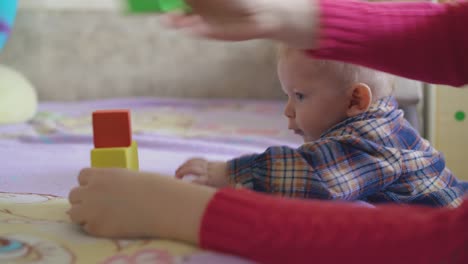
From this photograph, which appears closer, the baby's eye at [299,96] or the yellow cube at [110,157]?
the yellow cube at [110,157]

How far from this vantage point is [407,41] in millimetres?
742

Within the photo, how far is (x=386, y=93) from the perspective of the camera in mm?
901

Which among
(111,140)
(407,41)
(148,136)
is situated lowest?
(148,136)

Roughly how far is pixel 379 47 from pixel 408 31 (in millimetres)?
41

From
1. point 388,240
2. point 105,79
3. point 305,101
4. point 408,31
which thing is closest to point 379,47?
point 408,31

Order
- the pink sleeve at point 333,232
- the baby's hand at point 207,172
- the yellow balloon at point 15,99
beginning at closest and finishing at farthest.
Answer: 1. the pink sleeve at point 333,232
2. the baby's hand at point 207,172
3. the yellow balloon at point 15,99

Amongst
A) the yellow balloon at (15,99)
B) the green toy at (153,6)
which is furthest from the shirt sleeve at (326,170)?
the yellow balloon at (15,99)

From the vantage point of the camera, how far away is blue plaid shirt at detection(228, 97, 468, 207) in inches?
30.1

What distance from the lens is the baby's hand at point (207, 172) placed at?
0.81 m

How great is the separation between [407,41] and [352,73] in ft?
0.45

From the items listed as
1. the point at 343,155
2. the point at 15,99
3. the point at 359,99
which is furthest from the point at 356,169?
the point at 15,99

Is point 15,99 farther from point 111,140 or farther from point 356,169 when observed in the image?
point 356,169

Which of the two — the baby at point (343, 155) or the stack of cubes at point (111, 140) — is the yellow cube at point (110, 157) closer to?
the stack of cubes at point (111, 140)

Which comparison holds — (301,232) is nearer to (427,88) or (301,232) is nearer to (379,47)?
(379,47)
